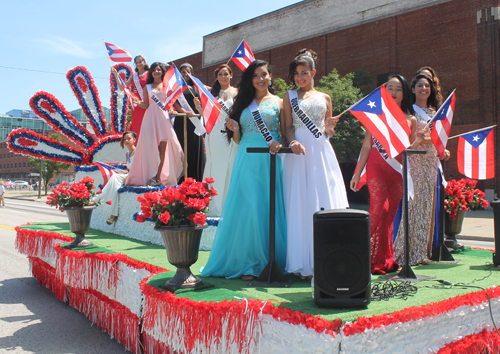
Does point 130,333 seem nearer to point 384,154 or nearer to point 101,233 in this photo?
point 384,154

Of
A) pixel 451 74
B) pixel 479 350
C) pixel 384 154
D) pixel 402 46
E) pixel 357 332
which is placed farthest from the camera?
pixel 402 46

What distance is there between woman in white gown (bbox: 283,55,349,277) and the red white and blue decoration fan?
748 centimetres

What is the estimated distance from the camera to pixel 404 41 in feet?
77.9

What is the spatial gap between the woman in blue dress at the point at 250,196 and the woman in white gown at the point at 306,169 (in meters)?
0.17

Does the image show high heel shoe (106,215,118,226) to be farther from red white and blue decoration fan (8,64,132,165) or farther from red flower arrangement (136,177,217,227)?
red flower arrangement (136,177,217,227)

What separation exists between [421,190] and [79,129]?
8.44 m

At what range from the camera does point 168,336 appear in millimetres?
2932

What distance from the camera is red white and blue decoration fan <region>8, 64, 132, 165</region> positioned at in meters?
9.66

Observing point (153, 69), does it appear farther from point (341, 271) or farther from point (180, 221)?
point (341, 271)

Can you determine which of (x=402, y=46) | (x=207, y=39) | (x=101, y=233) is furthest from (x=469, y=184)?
(x=207, y=39)

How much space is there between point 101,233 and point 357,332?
221 inches

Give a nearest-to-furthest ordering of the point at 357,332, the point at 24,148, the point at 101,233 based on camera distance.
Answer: the point at 357,332, the point at 101,233, the point at 24,148

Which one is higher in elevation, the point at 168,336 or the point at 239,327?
the point at 239,327

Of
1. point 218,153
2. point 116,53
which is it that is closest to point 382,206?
point 218,153
